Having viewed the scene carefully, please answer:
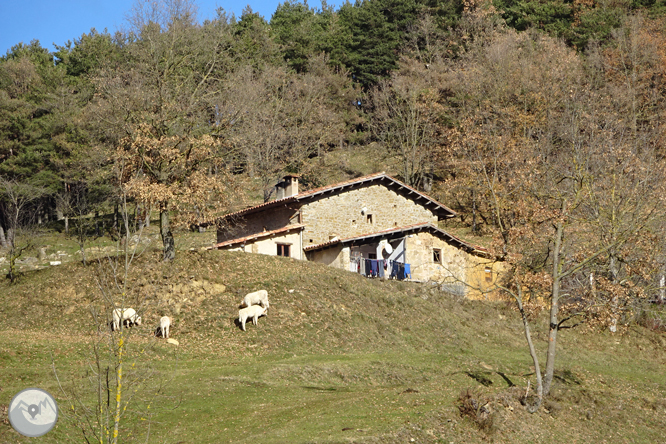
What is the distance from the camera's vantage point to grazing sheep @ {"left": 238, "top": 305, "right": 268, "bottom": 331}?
1238 inches

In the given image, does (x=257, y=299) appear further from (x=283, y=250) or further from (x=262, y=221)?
(x=262, y=221)

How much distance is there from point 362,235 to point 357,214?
432 cm

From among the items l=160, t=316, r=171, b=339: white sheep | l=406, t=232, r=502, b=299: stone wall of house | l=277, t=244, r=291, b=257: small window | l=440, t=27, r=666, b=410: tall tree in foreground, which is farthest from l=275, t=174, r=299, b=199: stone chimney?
l=160, t=316, r=171, b=339: white sheep

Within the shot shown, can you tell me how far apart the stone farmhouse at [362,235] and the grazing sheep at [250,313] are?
1138cm

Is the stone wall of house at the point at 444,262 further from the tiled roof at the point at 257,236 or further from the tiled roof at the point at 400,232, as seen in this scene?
the tiled roof at the point at 257,236

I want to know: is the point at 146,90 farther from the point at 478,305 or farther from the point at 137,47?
the point at 478,305

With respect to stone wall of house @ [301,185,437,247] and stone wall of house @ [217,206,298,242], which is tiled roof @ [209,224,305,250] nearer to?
stone wall of house @ [301,185,437,247]

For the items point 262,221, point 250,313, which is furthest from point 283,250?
point 250,313

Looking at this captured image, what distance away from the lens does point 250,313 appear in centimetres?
3172

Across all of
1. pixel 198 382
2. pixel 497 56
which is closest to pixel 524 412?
pixel 198 382

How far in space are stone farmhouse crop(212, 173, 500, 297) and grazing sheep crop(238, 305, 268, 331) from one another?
11.4 metres

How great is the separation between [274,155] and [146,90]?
87.3ft

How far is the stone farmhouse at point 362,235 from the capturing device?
144 feet

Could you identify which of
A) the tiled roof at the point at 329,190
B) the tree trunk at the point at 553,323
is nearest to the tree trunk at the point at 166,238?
the tiled roof at the point at 329,190
